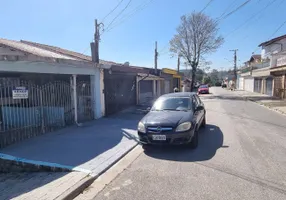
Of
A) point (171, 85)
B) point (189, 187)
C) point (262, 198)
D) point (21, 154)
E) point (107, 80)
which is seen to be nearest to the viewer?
point (262, 198)

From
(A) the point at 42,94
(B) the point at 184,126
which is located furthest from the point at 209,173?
(A) the point at 42,94

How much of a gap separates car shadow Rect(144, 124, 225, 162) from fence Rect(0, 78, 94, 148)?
15.3 feet

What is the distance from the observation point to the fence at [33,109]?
725 cm

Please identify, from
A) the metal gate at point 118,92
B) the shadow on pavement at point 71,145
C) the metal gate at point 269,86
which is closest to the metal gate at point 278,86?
the metal gate at point 269,86

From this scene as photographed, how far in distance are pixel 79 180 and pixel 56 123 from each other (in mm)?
5425

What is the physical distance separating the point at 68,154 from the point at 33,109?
11.6 feet

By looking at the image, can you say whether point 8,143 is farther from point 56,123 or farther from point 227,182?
point 227,182

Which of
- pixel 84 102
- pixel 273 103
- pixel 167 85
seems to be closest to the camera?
pixel 84 102

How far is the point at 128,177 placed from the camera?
4371mm

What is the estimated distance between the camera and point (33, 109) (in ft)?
27.0

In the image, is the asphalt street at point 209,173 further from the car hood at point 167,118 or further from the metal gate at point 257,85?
the metal gate at point 257,85

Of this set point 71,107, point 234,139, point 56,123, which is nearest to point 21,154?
point 56,123

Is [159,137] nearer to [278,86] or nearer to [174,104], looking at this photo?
[174,104]

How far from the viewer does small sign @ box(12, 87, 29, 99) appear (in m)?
7.07
